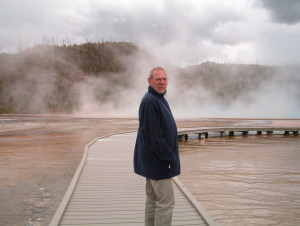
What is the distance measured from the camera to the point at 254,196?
6.00 metres

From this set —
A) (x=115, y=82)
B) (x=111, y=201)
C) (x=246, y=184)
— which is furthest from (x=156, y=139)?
(x=115, y=82)

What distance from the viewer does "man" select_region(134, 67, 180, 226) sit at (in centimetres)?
247

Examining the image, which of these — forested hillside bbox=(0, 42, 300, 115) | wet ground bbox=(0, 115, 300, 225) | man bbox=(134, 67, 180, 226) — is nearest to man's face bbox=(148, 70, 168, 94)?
man bbox=(134, 67, 180, 226)

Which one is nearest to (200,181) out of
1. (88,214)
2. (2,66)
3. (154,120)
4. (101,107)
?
(88,214)

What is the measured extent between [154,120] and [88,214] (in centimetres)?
169

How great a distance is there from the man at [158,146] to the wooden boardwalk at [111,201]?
88cm

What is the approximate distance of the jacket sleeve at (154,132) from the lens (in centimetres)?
246

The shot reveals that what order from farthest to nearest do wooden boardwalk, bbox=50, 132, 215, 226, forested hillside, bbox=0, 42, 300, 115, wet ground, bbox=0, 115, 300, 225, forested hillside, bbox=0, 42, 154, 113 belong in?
forested hillside, bbox=0, 42, 300, 115 < forested hillside, bbox=0, 42, 154, 113 < wet ground, bbox=0, 115, 300, 225 < wooden boardwalk, bbox=50, 132, 215, 226

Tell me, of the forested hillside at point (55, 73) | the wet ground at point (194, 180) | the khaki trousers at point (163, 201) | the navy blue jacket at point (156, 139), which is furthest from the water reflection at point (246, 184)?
the forested hillside at point (55, 73)

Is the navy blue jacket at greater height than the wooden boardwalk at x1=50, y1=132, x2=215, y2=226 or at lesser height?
greater

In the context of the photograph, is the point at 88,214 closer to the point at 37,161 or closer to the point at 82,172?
the point at 82,172

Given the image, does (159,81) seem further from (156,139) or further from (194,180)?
(194,180)

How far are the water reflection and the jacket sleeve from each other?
2610 mm

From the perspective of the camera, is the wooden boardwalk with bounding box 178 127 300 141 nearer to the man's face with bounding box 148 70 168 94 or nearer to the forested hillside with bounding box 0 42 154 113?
the man's face with bounding box 148 70 168 94
